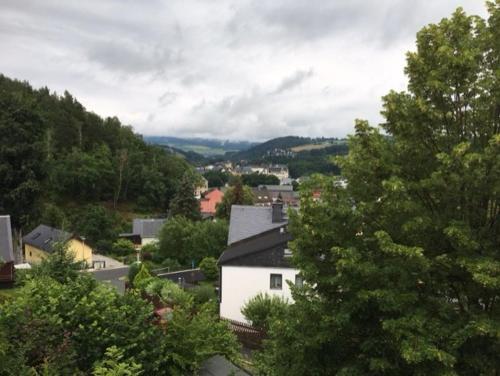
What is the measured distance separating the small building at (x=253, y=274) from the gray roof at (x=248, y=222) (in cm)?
440

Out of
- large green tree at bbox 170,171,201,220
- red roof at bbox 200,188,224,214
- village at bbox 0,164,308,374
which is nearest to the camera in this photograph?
village at bbox 0,164,308,374

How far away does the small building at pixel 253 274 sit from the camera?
26.5m

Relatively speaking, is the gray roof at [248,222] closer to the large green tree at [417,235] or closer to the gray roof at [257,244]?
the gray roof at [257,244]

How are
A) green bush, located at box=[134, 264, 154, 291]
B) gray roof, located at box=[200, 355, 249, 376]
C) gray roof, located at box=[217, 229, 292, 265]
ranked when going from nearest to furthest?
1. gray roof, located at box=[200, 355, 249, 376]
2. green bush, located at box=[134, 264, 154, 291]
3. gray roof, located at box=[217, 229, 292, 265]

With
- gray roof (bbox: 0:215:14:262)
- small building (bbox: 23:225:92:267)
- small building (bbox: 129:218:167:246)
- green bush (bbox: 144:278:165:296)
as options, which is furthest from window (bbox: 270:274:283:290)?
small building (bbox: 129:218:167:246)

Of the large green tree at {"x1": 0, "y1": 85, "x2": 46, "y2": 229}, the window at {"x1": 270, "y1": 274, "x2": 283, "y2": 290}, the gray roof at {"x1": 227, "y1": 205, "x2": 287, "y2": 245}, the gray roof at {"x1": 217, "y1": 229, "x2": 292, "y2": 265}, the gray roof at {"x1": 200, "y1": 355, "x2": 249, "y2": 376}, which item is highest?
the large green tree at {"x1": 0, "y1": 85, "x2": 46, "y2": 229}

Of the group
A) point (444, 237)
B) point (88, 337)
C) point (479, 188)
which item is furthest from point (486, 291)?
point (88, 337)

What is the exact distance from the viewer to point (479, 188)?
22.9 feet

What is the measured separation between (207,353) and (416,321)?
4.98 meters

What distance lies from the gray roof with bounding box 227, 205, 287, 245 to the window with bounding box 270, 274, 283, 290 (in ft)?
17.0

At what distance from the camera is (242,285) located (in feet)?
88.3

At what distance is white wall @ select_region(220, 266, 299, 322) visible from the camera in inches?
1045

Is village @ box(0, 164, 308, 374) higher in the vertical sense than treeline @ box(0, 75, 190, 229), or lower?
lower

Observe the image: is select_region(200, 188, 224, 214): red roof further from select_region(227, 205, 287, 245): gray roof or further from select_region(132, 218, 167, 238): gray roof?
select_region(227, 205, 287, 245): gray roof
